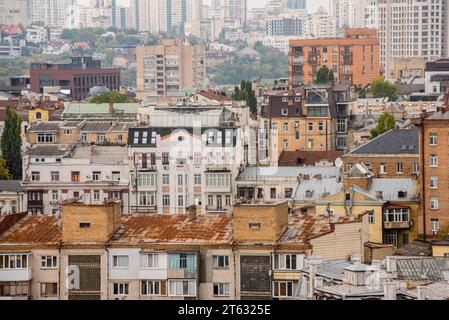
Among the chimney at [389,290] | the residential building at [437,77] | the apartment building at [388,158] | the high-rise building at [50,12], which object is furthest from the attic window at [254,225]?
the high-rise building at [50,12]

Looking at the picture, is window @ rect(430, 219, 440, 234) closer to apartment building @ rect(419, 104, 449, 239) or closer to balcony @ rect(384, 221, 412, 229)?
apartment building @ rect(419, 104, 449, 239)

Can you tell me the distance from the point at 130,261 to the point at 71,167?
13958 millimetres

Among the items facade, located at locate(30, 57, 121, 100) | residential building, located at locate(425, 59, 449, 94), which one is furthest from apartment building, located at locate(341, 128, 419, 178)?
facade, located at locate(30, 57, 121, 100)

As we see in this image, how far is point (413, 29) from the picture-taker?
101 m

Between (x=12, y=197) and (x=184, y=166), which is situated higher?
(x=184, y=166)

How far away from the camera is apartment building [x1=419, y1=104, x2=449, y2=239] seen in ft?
74.3

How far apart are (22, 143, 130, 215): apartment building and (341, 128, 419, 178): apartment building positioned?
164 inches

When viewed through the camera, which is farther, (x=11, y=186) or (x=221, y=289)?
(x=11, y=186)

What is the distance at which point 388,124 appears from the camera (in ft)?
113

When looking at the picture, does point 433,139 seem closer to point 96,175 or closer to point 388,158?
point 388,158

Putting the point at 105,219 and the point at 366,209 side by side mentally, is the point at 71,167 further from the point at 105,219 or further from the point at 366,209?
the point at 105,219

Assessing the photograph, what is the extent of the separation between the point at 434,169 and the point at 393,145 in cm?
339

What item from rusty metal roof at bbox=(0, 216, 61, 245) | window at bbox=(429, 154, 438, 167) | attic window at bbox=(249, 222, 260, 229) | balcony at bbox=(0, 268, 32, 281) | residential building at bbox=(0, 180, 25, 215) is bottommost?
residential building at bbox=(0, 180, 25, 215)

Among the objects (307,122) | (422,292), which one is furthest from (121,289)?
(307,122)
